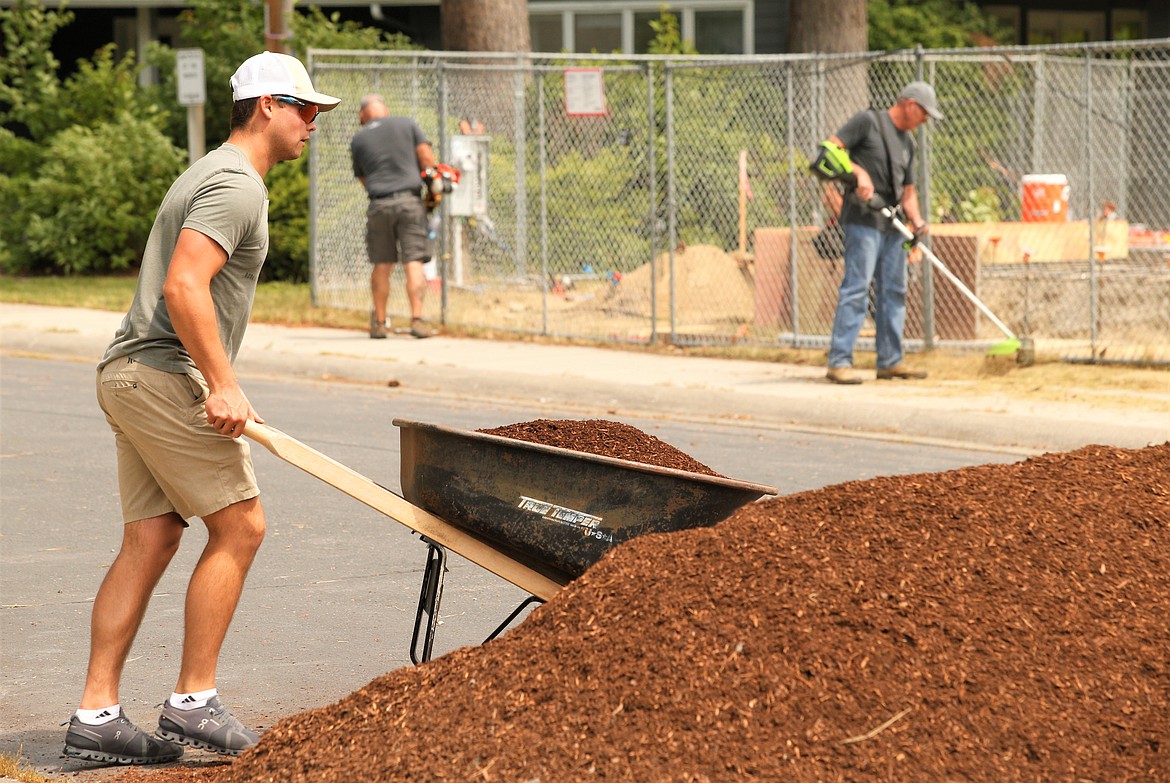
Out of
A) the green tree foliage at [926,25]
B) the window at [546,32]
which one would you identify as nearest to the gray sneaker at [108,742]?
the green tree foliage at [926,25]

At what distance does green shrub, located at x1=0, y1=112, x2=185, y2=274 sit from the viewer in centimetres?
1841

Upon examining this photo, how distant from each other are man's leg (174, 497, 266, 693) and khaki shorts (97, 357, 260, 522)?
2.6 inches

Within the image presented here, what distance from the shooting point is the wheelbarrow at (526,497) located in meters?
4.09

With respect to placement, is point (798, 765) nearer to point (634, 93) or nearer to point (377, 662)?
point (377, 662)

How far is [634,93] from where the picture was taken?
15.1 metres

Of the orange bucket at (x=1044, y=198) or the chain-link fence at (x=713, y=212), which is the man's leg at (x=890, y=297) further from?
the orange bucket at (x=1044, y=198)

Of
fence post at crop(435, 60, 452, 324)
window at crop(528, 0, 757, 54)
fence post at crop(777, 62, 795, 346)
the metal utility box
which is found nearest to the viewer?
fence post at crop(777, 62, 795, 346)

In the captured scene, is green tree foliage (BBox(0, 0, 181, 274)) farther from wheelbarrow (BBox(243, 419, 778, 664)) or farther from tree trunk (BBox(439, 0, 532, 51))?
wheelbarrow (BBox(243, 419, 778, 664))

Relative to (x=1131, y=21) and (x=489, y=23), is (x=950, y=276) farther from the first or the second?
(x=1131, y=21)

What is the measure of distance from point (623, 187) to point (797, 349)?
8.07 feet

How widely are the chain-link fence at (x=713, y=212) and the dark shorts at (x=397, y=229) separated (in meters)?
1.11

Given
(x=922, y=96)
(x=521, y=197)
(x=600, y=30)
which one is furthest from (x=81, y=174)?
(x=922, y=96)

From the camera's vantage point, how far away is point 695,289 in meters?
14.7

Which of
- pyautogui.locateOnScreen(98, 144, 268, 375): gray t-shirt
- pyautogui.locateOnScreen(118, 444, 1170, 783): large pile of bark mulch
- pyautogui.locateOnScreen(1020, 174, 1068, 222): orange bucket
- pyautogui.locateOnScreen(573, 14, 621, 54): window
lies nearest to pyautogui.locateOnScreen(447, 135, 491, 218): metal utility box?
pyautogui.locateOnScreen(1020, 174, 1068, 222): orange bucket
